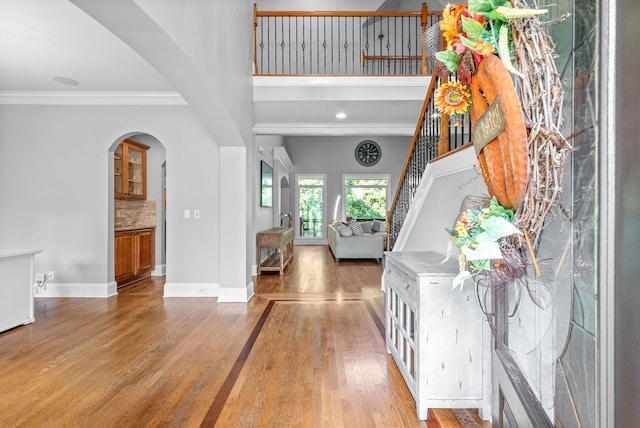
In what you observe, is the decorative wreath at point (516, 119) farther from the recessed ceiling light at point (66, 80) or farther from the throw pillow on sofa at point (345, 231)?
the throw pillow on sofa at point (345, 231)

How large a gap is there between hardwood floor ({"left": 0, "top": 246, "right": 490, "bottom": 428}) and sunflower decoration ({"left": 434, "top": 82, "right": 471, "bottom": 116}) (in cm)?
157

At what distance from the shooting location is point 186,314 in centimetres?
366

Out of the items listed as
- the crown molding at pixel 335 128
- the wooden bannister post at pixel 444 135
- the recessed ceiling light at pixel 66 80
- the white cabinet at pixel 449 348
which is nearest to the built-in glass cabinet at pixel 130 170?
the recessed ceiling light at pixel 66 80

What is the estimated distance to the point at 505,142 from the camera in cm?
86

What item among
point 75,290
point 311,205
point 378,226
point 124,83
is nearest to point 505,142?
point 124,83

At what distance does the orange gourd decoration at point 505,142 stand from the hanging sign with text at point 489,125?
11 mm

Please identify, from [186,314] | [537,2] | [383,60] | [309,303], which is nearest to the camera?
[537,2]

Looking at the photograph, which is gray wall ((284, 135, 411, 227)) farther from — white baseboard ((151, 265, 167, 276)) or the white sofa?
white baseboard ((151, 265, 167, 276))

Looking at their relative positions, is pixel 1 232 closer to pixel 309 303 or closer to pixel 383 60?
pixel 309 303

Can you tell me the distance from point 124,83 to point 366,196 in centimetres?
851

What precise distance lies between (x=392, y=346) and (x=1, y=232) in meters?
5.10

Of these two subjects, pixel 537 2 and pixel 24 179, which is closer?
pixel 537 2

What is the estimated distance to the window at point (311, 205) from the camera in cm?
1152

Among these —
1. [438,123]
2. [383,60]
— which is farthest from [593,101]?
[383,60]
